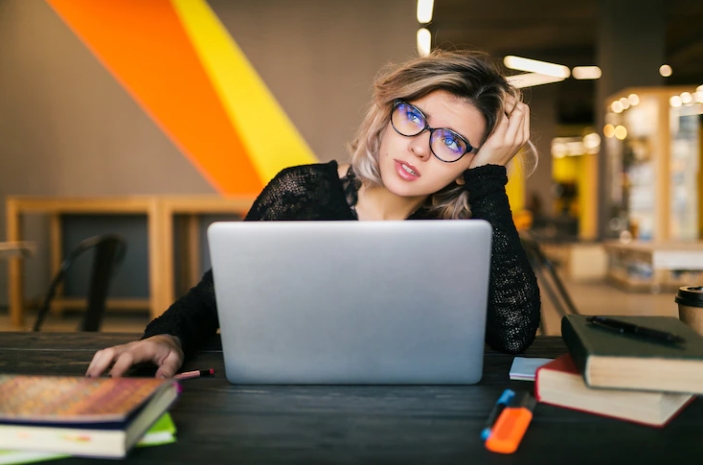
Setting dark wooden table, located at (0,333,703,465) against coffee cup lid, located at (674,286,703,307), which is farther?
coffee cup lid, located at (674,286,703,307)

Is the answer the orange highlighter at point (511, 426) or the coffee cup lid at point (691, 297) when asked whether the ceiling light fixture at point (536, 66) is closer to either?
the coffee cup lid at point (691, 297)

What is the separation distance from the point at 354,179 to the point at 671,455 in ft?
3.75

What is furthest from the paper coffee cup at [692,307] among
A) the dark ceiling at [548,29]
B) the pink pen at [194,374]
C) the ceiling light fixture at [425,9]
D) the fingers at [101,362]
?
the dark ceiling at [548,29]

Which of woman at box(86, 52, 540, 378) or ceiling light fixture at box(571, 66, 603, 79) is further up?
ceiling light fixture at box(571, 66, 603, 79)

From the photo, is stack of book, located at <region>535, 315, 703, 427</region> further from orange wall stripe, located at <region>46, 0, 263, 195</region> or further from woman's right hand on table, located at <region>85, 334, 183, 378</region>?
orange wall stripe, located at <region>46, 0, 263, 195</region>

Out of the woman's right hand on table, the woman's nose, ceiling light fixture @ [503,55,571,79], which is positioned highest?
ceiling light fixture @ [503,55,571,79]

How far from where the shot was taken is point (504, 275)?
1128 millimetres

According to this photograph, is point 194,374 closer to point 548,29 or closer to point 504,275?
point 504,275

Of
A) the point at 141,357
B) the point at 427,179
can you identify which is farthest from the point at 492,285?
the point at 141,357

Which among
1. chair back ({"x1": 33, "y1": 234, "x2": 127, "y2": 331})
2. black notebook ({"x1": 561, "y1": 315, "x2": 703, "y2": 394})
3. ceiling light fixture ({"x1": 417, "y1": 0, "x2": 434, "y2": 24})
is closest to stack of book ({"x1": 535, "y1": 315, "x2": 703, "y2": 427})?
black notebook ({"x1": 561, "y1": 315, "x2": 703, "y2": 394})

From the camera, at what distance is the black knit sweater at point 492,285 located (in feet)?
3.37

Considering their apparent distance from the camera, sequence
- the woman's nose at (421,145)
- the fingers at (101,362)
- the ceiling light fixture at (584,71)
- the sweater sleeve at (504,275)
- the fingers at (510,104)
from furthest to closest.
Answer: the ceiling light fixture at (584,71), the fingers at (510,104), the woman's nose at (421,145), the sweater sleeve at (504,275), the fingers at (101,362)

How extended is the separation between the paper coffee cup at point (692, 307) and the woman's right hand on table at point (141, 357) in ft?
2.85

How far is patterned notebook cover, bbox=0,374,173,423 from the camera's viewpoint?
53 cm
